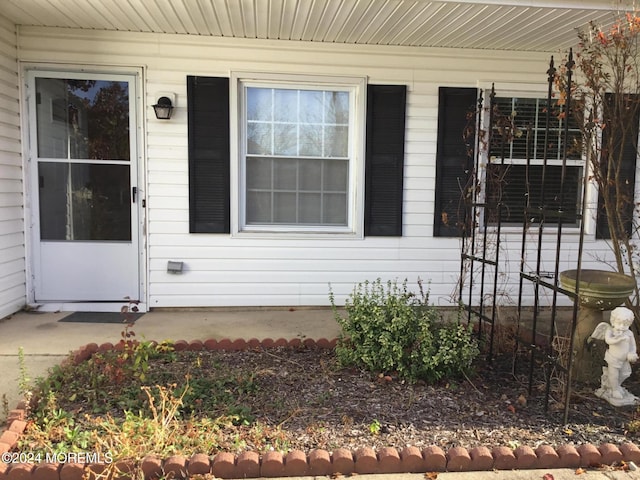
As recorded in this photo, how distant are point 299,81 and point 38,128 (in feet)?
8.64

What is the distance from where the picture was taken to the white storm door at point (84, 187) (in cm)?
484

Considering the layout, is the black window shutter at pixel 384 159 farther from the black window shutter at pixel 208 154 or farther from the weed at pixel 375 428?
the weed at pixel 375 428

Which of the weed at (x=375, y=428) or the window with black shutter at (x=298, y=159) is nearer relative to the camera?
the weed at (x=375, y=428)

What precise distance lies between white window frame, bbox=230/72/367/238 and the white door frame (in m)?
0.90


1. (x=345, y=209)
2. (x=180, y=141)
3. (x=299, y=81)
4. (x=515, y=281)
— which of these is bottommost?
(x=515, y=281)

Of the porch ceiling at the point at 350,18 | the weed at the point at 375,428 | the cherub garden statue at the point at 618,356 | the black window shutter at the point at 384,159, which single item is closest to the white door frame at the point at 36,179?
the porch ceiling at the point at 350,18

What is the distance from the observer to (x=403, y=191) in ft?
17.0

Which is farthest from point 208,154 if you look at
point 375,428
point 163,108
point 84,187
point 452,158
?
point 375,428

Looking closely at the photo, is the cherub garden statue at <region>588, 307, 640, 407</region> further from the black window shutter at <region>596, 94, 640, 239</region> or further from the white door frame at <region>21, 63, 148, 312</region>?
the white door frame at <region>21, 63, 148, 312</region>

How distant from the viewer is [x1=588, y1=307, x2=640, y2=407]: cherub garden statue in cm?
289

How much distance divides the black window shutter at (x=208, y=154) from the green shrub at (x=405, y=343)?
215cm

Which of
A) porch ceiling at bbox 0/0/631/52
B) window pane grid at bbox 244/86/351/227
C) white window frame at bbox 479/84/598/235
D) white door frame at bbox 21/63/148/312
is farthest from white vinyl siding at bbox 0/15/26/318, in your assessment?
white window frame at bbox 479/84/598/235

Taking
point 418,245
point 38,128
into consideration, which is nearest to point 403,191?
point 418,245

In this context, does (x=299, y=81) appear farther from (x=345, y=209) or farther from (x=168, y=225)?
(x=168, y=225)
